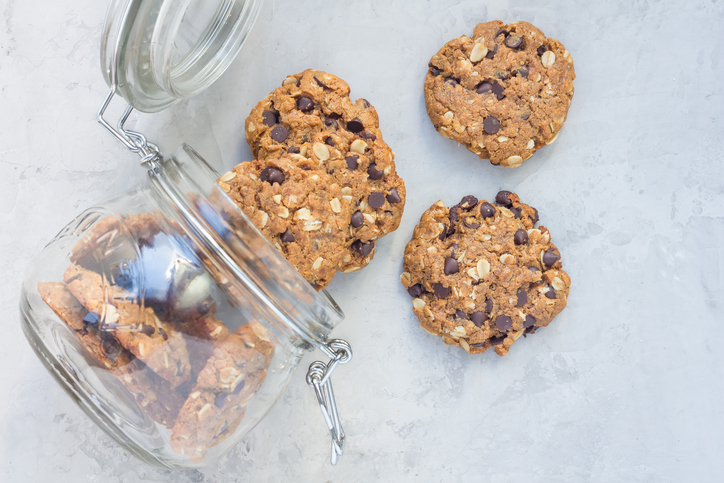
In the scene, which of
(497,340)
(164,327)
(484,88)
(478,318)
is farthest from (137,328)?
(484,88)

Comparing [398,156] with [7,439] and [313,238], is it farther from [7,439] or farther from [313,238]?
[7,439]

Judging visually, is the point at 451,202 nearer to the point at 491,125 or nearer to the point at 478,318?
the point at 491,125

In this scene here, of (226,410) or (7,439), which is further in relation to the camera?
(7,439)

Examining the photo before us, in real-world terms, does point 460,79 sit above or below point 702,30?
above

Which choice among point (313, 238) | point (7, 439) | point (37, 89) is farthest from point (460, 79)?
point (7, 439)

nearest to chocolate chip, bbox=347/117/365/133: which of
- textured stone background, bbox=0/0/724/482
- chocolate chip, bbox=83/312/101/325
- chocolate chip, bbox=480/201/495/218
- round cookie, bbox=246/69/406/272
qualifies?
round cookie, bbox=246/69/406/272

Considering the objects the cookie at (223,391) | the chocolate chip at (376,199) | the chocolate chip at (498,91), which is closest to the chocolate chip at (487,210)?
the chocolate chip at (498,91)

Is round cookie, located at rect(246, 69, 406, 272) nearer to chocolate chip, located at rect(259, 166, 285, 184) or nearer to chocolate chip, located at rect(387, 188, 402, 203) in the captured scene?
chocolate chip, located at rect(387, 188, 402, 203)
